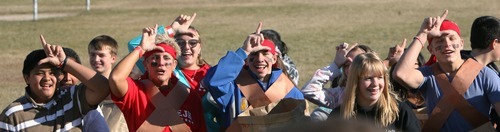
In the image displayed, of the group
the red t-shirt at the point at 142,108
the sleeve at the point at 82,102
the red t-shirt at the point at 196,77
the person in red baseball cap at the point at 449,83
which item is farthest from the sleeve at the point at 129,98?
the person in red baseball cap at the point at 449,83

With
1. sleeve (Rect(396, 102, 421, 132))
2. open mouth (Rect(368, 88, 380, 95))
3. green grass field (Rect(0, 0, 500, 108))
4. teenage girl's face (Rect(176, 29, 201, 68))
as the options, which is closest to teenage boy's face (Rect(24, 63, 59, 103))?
teenage girl's face (Rect(176, 29, 201, 68))

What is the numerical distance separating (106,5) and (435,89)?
95.0 feet

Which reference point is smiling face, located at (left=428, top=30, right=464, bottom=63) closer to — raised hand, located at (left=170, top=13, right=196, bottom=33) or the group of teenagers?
the group of teenagers

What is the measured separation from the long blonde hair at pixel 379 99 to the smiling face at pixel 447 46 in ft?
1.58

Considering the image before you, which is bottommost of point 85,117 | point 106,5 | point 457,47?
point 106,5

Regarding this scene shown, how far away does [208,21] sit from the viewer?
28219mm

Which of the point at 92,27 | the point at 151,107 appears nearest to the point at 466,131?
the point at 151,107

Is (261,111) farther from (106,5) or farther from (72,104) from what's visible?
(106,5)

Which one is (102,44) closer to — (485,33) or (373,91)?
(373,91)

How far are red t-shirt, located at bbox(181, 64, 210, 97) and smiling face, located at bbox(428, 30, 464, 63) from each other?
5.08 feet

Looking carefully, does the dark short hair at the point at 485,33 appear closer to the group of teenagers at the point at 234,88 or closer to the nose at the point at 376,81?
the group of teenagers at the point at 234,88

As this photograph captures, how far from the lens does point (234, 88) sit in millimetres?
6945

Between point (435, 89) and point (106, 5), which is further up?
point (435, 89)

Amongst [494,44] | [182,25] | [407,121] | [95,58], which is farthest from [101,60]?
[494,44]
